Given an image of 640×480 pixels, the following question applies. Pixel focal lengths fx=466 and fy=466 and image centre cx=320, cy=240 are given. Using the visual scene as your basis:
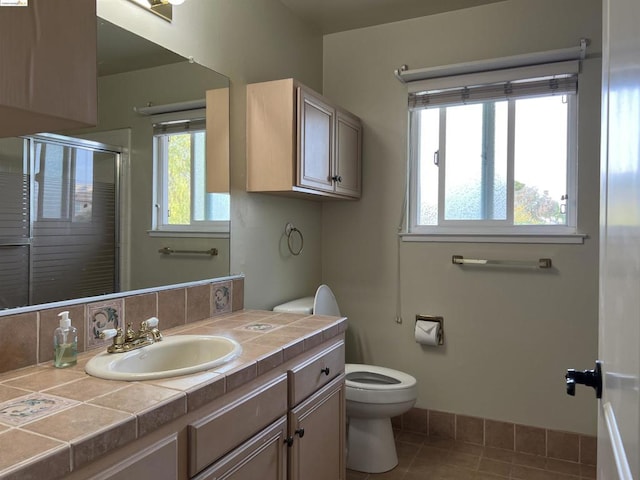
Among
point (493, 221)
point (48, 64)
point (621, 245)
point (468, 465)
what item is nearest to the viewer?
point (621, 245)

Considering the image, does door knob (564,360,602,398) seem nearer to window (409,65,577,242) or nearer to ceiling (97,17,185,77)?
ceiling (97,17,185,77)

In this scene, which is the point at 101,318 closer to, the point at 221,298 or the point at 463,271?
the point at 221,298

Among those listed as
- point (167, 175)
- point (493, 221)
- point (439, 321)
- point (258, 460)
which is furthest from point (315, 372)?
point (493, 221)

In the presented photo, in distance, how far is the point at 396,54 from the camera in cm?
292

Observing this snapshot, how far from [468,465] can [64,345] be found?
7.03 feet

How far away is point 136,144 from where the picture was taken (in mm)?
1693

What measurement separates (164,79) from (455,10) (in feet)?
6.03

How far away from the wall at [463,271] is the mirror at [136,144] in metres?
1.26

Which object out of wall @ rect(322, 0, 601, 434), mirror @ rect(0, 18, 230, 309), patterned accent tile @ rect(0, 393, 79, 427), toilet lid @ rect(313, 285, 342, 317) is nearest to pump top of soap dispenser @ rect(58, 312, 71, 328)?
mirror @ rect(0, 18, 230, 309)

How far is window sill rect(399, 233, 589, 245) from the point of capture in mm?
2498

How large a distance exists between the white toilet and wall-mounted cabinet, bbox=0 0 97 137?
1.69 metres

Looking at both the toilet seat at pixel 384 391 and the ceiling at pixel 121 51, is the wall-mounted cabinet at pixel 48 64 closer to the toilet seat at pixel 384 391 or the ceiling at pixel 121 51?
the ceiling at pixel 121 51

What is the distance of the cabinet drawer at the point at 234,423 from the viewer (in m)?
1.15

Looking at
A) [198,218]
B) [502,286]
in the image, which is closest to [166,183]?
[198,218]
